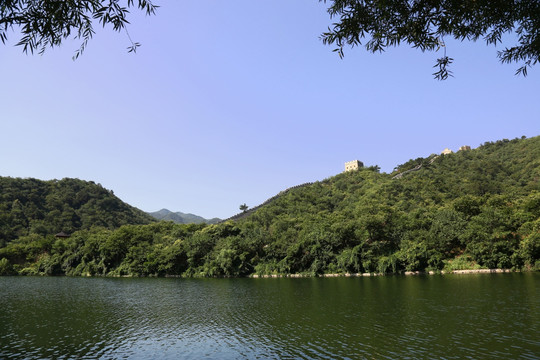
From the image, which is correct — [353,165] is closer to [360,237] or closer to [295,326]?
[360,237]

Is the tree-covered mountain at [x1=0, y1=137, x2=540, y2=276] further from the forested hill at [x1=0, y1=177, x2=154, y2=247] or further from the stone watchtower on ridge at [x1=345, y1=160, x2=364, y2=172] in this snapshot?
the stone watchtower on ridge at [x1=345, y1=160, x2=364, y2=172]

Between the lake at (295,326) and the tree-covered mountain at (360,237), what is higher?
the tree-covered mountain at (360,237)

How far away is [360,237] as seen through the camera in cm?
6762

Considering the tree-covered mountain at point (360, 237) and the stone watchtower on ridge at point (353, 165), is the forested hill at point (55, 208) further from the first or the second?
the stone watchtower on ridge at point (353, 165)

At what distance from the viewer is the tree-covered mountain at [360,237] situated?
185ft

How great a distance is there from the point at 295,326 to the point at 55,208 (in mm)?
147241

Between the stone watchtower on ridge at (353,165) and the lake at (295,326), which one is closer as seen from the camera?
the lake at (295,326)

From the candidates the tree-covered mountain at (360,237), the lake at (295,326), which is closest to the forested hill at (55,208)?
the tree-covered mountain at (360,237)

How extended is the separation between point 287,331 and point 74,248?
96235mm

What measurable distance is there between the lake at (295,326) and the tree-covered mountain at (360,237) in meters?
21.0

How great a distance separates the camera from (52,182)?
508 ft

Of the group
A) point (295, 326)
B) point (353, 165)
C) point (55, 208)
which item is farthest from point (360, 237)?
point (55, 208)

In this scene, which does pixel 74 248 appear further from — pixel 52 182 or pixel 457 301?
pixel 457 301

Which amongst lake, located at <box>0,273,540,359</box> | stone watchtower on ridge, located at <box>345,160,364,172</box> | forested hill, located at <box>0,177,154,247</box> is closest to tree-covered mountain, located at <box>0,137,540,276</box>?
forested hill, located at <box>0,177,154,247</box>
